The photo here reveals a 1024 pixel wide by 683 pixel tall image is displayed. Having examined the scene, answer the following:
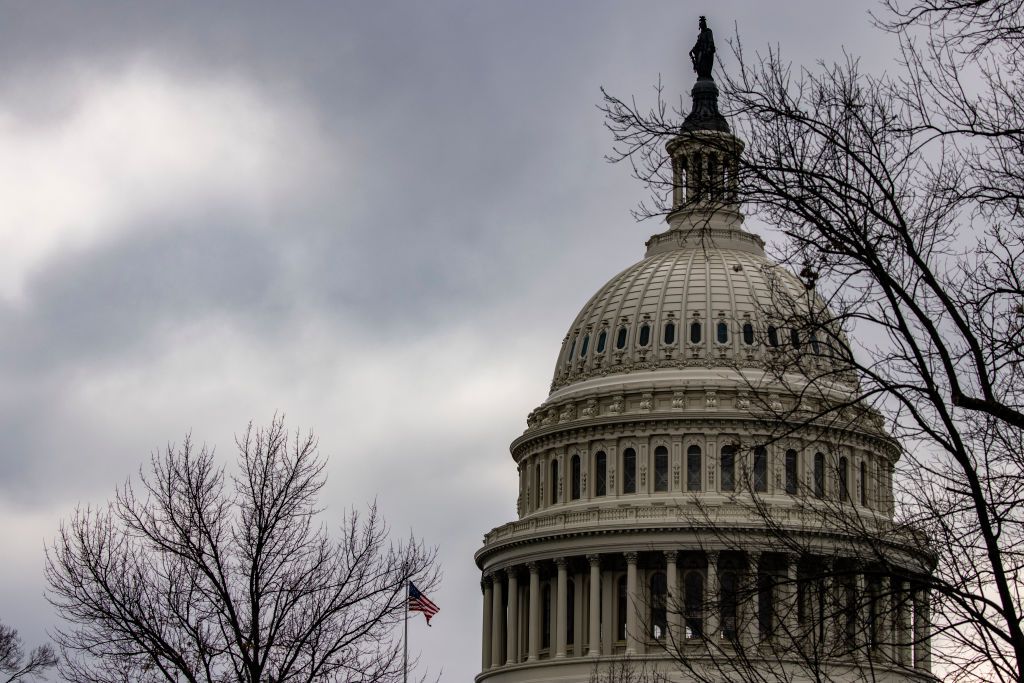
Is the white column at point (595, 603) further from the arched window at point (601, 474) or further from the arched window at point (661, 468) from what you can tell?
the arched window at point (661, 468)

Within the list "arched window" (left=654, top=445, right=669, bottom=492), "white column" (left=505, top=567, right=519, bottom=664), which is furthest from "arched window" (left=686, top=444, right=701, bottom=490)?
"white column" (left=505, top=567, right=519, bottom=664)

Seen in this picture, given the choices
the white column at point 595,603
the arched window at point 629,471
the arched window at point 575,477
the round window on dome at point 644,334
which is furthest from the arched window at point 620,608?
the round window on dome at point 644,334

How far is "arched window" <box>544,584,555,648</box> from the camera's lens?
10675 centimetres

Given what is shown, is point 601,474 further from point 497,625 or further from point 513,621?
point 497,625

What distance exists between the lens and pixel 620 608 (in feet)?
342

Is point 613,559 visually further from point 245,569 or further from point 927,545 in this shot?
point 927,545

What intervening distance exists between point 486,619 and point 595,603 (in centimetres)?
1152

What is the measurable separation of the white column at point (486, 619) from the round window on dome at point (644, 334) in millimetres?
16716

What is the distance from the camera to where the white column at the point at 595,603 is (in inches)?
4026

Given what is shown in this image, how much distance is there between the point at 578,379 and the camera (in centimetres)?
11300

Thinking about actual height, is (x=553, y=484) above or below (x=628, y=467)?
above

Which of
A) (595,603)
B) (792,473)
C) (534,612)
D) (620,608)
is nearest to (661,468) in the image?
(620,608)

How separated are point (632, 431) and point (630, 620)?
1145cm

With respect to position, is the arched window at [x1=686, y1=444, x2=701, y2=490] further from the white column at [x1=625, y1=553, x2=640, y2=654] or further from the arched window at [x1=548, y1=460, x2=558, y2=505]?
the arched window at [x1=548, y1=460, x2=558, y2=505]
